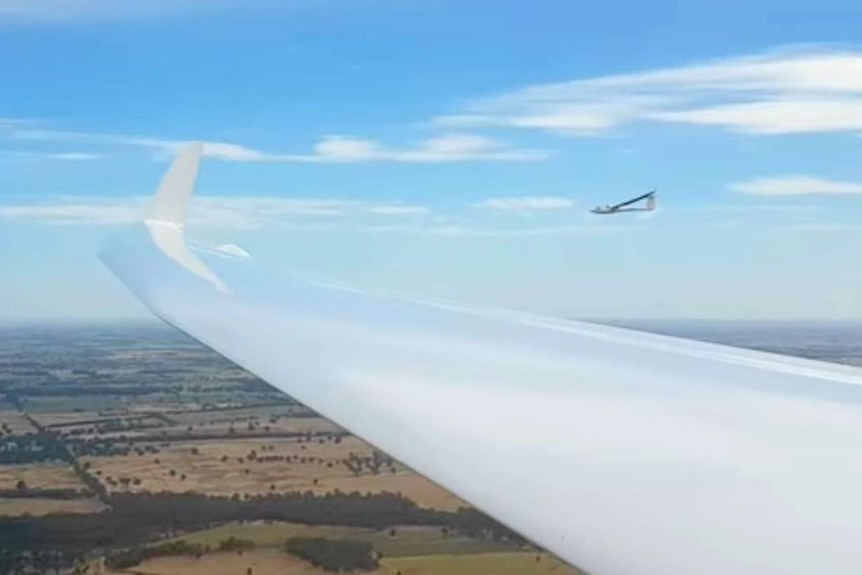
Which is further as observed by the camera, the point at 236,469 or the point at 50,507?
the point at 236,469

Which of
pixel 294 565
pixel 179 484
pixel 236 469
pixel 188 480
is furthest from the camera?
pixel 236 469

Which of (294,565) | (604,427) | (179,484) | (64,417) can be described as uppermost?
(604,427)

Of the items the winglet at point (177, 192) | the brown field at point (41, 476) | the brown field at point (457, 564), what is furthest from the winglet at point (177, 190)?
the brown field at point (41, 476)

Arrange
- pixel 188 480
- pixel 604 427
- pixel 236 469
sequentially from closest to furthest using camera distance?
pixel 604 427 < pixel 188 480 < pixel 236 469

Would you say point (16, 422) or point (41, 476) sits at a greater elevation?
point (16, 422)

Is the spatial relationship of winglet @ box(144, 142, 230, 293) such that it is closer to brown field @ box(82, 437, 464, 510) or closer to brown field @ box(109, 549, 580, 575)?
brown field @ box(109, 549, 580, 575)

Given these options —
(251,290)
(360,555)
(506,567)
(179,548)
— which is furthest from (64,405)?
(251,290)

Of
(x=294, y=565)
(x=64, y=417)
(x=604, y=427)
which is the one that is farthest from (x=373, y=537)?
(x=64, y=417)

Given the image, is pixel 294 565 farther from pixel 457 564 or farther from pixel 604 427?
pixel 604 427
